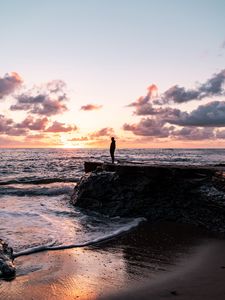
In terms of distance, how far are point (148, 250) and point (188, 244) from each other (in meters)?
1.31

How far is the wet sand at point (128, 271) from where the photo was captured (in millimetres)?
6316

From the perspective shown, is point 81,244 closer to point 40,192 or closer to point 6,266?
point 6,266

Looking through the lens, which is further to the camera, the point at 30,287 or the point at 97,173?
the point at 97,173

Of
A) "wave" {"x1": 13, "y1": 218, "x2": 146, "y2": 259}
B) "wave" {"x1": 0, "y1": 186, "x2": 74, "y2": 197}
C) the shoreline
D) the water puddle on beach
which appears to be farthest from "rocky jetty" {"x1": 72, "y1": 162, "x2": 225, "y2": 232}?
"wave" {"x1": 0, "y1": 186, "x2": 74, "y2": 197}

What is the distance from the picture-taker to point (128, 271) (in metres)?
7.51

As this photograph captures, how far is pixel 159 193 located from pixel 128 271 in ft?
22.1

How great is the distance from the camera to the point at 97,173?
16125 mm

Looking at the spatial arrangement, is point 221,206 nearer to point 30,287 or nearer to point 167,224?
point 167,224

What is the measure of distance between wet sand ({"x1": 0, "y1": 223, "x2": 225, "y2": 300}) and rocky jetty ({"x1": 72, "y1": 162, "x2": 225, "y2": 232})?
1.68 meters

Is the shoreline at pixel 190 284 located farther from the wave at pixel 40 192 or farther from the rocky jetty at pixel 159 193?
the wave at pixel 40 192

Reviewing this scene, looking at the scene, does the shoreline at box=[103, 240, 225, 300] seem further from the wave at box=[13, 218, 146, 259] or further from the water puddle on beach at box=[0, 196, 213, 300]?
the wave at box=[13, 218, 146, 259]

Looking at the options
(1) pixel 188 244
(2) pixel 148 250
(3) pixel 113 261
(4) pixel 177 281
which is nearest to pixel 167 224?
(1) pixel 188 244

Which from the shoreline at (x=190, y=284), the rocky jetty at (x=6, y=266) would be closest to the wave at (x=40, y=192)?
the rocky jetty at (x=6, y=266)

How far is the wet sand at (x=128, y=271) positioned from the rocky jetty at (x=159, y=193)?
5.52 ft
